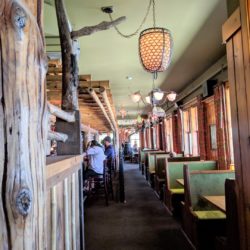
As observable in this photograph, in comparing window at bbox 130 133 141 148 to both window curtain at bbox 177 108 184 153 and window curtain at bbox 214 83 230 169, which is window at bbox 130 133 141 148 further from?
window curtain at bbox 214 83 230 169

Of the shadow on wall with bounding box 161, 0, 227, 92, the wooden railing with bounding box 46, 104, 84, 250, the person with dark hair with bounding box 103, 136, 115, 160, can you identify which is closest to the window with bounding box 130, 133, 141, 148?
the person with dark hair with bounding box 103, 136, 115, 160

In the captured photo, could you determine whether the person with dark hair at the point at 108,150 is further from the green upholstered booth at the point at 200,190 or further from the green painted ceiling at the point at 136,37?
the green upholstered booth at the point at 200,190

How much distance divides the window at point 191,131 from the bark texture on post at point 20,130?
314 inches

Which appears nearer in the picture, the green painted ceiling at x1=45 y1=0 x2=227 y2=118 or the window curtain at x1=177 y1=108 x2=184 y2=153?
the green painted ceiling at x1=45 y1=0 x2=227 y2=118

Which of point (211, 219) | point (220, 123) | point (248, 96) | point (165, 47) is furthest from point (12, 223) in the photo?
point (220, 123)

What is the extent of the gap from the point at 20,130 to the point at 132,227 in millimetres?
4272

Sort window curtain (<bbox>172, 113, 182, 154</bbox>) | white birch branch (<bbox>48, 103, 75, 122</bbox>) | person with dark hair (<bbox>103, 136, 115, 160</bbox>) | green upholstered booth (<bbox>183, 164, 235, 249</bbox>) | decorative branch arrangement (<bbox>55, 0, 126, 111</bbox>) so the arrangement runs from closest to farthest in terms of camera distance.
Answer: white birch branch (<bbox>48, 103, 75, 122</bbox>) → decorative branch arrangement (<bbox>55, 0, 126, 111</bbox>) → green upholstered booth (<bbox>183, 164, 235, 249</bbox>) → person with dark hair (<bbox>103, 136, 115, 160</bbox>) → window curtain (<bbox>172, 113, 182, 154</bbox>)

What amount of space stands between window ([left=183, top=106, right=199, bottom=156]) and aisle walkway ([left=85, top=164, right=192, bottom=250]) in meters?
2.76

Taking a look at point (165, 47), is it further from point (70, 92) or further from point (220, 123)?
point (220, 123)

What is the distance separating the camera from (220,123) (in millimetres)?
5840

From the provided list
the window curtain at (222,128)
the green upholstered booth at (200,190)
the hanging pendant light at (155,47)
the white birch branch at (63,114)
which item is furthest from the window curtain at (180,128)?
the white birch branch at (63,114)

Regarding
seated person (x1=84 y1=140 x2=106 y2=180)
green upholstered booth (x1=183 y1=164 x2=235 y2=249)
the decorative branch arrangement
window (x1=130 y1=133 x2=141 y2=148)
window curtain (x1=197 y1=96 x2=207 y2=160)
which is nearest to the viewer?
the decorative branch arrangement

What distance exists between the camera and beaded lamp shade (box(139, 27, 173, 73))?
2.98 metres

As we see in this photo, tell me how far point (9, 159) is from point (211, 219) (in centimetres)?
323
